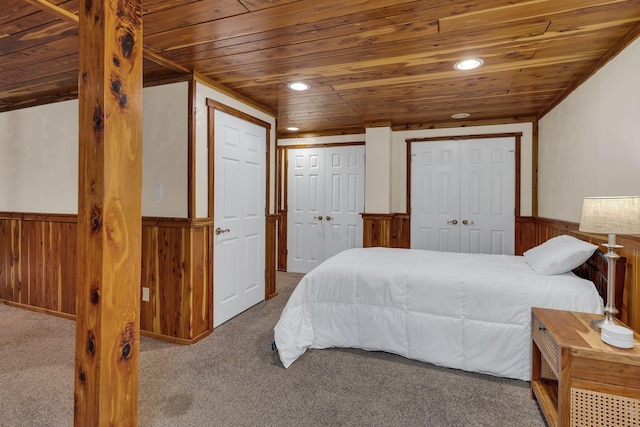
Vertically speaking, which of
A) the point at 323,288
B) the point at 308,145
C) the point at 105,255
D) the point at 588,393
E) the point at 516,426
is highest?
the point at 308,145

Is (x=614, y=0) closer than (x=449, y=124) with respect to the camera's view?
Yes

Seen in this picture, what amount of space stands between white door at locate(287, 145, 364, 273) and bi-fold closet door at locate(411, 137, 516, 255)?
2.81 ft

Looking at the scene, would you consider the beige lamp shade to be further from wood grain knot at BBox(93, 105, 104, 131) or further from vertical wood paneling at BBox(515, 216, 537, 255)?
vertical wood paneling at BBox(515, 216, 537, 255)

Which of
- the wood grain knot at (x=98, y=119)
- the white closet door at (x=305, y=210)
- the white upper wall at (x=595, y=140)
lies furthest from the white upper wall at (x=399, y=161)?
the wood grain knot at (x=98, y=119)

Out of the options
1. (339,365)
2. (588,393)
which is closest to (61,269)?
(339,365)

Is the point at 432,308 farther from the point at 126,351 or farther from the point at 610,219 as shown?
the point at 126,351

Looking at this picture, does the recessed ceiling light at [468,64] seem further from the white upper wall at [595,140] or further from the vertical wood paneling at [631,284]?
the vertical wood paneling at [631,284]

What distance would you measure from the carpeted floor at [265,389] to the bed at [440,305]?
0.38ft

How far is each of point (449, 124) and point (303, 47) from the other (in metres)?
2.73

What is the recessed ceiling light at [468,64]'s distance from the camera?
2494 mm

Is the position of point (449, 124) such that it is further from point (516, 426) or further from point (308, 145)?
point (516, 426)

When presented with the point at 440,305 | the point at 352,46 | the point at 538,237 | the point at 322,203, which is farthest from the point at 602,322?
the point at 322,203

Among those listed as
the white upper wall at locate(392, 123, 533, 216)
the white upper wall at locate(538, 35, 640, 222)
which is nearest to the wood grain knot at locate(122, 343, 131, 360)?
the white upper wall at locate(538, 35, 640, 222)

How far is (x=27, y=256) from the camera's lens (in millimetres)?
3631
